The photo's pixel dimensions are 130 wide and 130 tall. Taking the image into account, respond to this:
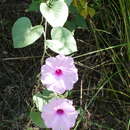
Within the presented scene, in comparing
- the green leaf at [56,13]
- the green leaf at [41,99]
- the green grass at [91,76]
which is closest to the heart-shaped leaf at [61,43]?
the green leaf at [56,13]

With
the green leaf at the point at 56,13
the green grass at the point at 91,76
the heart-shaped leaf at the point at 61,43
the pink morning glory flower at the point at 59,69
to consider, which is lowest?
the green grass at the point at 91,76

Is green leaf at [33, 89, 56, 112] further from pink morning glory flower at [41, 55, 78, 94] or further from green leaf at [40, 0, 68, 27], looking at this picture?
green leaf at [40, 0, 68, 27]

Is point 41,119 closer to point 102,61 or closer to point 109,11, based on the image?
point 102,61

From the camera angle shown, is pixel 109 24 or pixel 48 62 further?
pixel 109 24

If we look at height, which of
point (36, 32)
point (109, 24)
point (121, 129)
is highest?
point (36, 32)

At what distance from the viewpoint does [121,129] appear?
1578 mm

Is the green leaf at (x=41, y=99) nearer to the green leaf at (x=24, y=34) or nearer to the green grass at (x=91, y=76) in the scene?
the green leaf at (x=24, y=34)

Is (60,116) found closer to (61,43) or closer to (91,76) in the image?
(61,43)

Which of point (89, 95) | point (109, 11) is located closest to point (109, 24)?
point (109, 11)

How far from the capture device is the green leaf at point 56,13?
1.20 metres

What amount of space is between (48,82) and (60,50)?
105 mm

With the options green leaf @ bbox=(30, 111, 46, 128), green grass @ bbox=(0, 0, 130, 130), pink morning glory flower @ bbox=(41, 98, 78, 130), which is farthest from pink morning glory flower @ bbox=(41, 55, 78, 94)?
green grass @ bbox=(0, 0, 130, 130)

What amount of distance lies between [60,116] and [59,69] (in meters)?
0.14

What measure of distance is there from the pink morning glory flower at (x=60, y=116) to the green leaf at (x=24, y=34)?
20 cm
